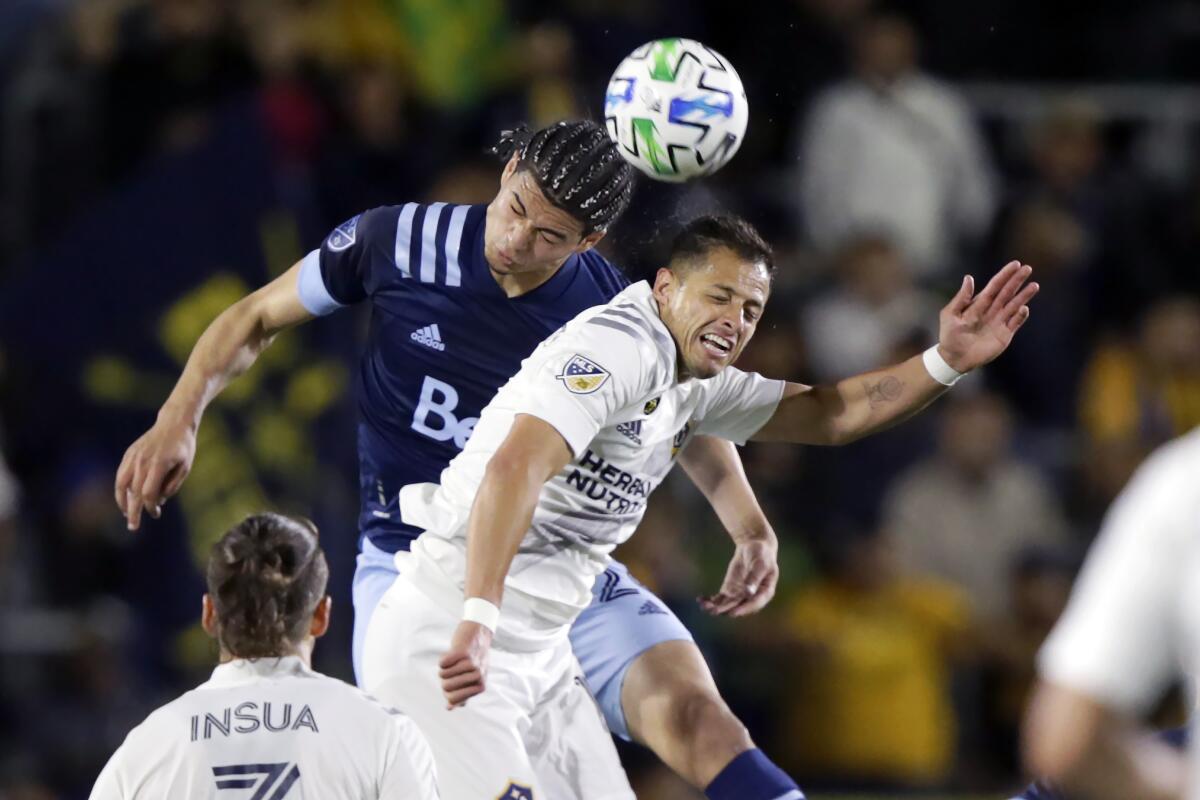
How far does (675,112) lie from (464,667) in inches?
65.3

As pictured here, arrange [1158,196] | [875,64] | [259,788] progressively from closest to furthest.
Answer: [259,788]
[875,64]
[1158,196]

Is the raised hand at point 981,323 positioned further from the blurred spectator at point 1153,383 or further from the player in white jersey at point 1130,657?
the blurred spectator at point 1153,383

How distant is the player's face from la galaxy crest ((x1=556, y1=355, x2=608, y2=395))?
0.32m

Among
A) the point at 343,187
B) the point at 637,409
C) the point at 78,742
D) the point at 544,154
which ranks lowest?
the point at 78,742

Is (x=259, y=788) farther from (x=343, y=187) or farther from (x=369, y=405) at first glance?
(x=343, y=187)

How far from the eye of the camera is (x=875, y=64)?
9.16m

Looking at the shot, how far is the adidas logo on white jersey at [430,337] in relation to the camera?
499 centimetres

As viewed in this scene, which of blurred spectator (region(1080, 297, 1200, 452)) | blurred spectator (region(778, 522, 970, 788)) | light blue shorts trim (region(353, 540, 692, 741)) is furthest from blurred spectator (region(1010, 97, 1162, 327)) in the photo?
light blue shorts trim (region(353, 540, 692, 741))

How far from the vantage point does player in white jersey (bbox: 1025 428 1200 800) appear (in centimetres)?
202

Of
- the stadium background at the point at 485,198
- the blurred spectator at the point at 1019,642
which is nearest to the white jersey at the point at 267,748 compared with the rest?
the stadium background at the point at 485,198

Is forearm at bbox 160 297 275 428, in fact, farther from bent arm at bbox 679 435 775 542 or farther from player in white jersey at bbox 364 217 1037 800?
bent arm at bbox 679 435 775 542

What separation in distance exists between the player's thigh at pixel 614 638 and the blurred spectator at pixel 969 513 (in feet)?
13.4

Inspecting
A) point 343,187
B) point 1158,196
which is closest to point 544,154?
point 343,187

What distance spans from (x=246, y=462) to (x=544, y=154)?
4.08m
